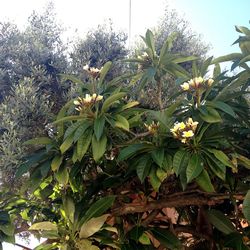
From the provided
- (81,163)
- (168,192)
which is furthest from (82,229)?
(168,192)

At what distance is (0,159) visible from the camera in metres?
1.98

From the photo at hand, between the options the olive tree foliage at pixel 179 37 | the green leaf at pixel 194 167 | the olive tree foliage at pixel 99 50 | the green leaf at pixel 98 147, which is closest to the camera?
the green leaf at pixel 194 167

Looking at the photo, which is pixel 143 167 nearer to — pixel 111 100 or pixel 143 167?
pixel 143 167

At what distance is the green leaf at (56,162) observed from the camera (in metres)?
1.80

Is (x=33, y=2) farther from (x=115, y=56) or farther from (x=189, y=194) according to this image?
(x=189, y=194)

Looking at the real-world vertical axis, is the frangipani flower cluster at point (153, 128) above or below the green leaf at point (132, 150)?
above

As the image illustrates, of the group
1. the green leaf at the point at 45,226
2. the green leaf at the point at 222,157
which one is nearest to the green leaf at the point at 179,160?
the green leaf at the point at 222,157

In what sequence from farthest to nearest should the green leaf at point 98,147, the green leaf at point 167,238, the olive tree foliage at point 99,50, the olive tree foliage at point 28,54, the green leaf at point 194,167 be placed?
the olive tree foliage at point 99,50 → the olive tree foliage at point 28,54 → the green leaf at point 167,238 → the green leaf at point 98,147 → the green leaf at point 194,167

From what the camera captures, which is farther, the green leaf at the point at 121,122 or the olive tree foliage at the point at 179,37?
the olive tree foliage at the point at 179,37

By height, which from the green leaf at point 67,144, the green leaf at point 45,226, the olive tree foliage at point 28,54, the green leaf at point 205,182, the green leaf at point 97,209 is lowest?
the green leaf at point 45,226

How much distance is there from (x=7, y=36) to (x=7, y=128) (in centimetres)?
75

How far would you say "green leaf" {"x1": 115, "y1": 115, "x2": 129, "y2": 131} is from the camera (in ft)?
5.49

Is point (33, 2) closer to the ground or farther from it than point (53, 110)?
farther from it

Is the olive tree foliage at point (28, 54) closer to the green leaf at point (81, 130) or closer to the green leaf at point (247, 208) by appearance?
the green leaf at point (81, 130)
